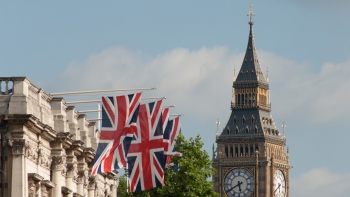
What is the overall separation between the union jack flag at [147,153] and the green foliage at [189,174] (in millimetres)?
23479

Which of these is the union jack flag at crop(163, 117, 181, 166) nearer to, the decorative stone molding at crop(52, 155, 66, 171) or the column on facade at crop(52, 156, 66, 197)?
the decorative stone molding at crop(52, 155, 66, 171)

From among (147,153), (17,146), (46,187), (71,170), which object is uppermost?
(71,170)

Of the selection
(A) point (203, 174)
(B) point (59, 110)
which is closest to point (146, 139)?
(B) point (59, 110)

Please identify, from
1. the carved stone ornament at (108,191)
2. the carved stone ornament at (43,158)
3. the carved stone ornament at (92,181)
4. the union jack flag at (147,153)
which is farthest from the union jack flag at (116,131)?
the carved stone ornament at (108,191)

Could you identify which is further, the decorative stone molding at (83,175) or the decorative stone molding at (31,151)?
the decorative stone molding at (83,175)

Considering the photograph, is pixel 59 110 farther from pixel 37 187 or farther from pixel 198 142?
pixel 198 142

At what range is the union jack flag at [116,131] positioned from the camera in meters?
117

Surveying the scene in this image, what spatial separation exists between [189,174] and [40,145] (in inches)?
1147

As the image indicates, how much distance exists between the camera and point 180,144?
15188 cm

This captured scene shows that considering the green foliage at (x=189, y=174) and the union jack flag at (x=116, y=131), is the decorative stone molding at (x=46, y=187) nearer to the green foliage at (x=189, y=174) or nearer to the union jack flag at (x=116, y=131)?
the union jack flag at (x=116, y=131)

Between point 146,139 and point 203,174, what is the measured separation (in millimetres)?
27013

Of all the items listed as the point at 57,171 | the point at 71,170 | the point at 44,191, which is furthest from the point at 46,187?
the point at 71,170

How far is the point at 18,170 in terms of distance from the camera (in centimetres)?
Answer: 11644

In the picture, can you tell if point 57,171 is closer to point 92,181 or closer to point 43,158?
point 43,158
